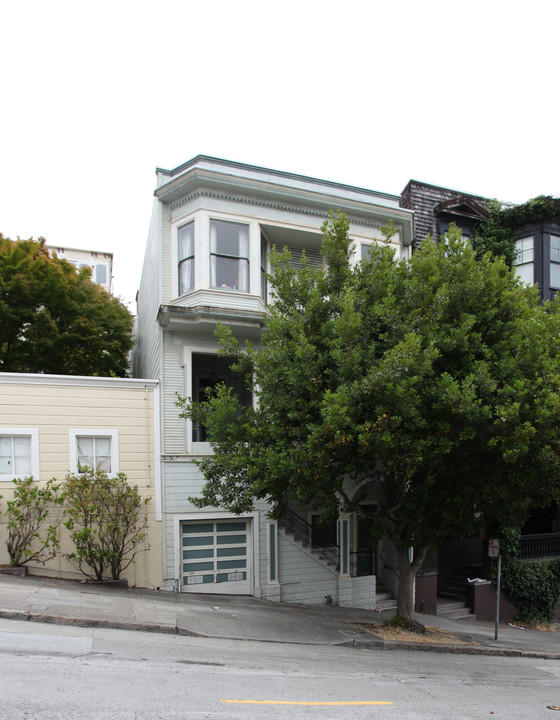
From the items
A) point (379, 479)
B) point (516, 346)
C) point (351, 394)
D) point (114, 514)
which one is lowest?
point (114, 514)

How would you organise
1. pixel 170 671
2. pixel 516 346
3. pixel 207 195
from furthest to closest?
pixel 207 195, pixel 516 346, pixel 170 671

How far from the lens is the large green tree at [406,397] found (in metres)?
9.81

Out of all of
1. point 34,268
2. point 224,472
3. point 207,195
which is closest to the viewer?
point 224,472

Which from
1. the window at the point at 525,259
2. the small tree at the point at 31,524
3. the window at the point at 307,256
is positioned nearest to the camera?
the small tree at the point at 31,524

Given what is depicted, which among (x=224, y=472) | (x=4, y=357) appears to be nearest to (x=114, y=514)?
(x=224, y=472)

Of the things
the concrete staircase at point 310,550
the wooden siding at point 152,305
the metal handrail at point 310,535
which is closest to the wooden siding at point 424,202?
the wooden siding at point 152,305

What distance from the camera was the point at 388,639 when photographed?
1192 centimetres

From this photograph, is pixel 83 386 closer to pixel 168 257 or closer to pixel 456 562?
pixel 168 257

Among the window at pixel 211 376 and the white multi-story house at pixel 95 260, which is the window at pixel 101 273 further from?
the window at pixel 211 376

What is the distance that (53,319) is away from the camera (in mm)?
22375

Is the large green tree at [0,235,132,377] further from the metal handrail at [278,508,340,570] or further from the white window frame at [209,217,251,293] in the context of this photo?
the metal handrail at [278,508,340,570]

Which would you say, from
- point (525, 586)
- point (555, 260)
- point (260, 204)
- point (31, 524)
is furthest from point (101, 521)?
point (555, 260)

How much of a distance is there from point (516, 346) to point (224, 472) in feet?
20.4

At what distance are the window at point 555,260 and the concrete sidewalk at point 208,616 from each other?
12180 millimetres
